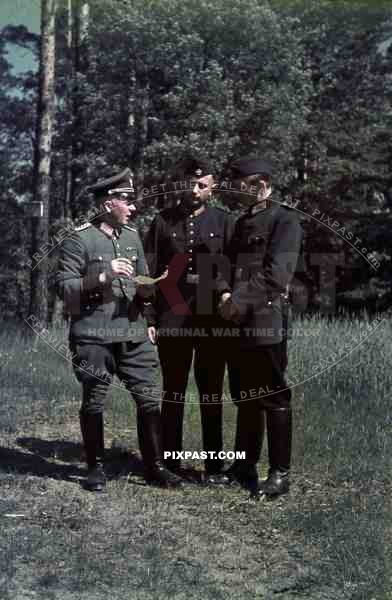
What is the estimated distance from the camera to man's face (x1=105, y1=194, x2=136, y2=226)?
206 inches

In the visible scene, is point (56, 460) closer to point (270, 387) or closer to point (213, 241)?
point (270, 387)

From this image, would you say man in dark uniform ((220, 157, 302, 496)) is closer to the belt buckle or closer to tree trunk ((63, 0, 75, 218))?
→ the belt buckle

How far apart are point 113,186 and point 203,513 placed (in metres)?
2.05

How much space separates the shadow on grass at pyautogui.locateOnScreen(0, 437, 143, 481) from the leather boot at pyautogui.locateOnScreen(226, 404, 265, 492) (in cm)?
73

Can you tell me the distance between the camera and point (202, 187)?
5.40m

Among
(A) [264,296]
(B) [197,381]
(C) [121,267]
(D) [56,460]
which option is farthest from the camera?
(D) [56,460]

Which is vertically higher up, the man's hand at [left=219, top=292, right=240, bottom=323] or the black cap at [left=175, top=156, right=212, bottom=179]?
the black cap at [left=175, top=156, right=212, bottom=179]

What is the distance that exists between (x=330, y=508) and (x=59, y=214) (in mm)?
16734

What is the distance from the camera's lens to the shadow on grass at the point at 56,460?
5.85m

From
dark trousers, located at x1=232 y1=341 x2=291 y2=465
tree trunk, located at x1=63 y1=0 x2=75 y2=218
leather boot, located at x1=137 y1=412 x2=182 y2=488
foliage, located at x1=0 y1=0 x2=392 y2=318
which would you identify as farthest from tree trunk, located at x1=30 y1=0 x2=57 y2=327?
dark trousers, located at x1=232 y1=341 x2=291 y2=465

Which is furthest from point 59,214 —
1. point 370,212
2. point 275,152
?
point 370,212

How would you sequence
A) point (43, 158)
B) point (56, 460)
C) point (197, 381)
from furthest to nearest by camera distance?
point (43, 158) < point (56, 460) < point (197, 381)

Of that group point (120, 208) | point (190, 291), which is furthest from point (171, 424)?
point (120, 208)

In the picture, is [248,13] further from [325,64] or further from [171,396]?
[171,396]
